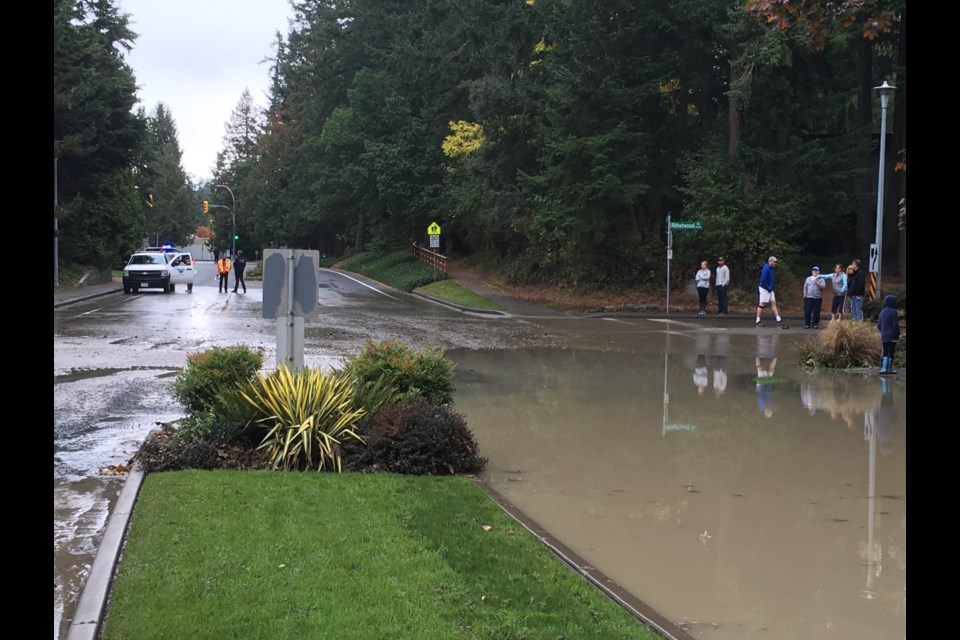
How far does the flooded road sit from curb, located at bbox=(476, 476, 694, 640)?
153mm

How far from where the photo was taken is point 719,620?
5426 mm

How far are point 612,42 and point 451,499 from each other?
28337 mm

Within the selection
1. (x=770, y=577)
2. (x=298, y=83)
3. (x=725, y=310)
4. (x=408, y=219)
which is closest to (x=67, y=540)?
(x=770, y=577)

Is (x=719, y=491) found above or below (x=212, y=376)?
below

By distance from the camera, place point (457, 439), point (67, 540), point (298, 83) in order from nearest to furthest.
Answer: point (67, 540)
point (457, 439)
point (298, 83)

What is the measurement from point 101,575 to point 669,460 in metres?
5.97

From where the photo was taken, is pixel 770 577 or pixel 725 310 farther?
pixel 725 310

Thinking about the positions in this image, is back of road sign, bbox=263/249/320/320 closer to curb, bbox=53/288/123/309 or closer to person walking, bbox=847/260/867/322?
person walking, bbox=847/260/867/322

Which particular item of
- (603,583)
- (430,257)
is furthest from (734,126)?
(603,583)

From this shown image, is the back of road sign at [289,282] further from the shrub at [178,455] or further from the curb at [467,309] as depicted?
the curb at [467,309]

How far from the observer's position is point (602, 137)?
3234cm

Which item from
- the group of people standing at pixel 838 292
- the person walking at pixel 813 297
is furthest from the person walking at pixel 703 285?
the person walking at pixel 813 297

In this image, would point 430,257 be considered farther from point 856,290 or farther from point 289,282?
point 289,282
